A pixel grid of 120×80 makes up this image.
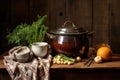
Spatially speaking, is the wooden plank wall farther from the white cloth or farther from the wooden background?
the white cloth

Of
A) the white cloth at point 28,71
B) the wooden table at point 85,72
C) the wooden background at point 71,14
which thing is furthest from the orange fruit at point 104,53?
the wooden background at point 71,14

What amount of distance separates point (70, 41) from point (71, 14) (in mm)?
1282

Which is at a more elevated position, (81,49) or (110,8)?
(110,8)

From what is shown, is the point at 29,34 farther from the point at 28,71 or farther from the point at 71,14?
the point at 71,14

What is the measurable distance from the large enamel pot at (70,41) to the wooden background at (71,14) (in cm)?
119

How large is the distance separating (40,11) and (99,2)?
735 mm

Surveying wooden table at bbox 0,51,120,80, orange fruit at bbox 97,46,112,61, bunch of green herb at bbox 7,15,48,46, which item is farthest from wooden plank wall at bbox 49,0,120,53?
wooden table at bbox 0,51,120,80

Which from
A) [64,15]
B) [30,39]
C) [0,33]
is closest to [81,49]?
[30,39]

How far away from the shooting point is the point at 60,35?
5.70 feet

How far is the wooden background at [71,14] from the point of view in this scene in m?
2.89

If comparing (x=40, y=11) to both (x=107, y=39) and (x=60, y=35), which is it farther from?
(x=60, y=35)

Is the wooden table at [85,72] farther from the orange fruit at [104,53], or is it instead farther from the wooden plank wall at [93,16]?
the wooden plank wall at [93,16]

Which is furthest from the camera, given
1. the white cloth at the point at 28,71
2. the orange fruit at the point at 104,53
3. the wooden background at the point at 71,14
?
the wooden background at the point at 71,14

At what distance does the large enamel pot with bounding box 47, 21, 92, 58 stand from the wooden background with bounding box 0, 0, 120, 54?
1.19 m
